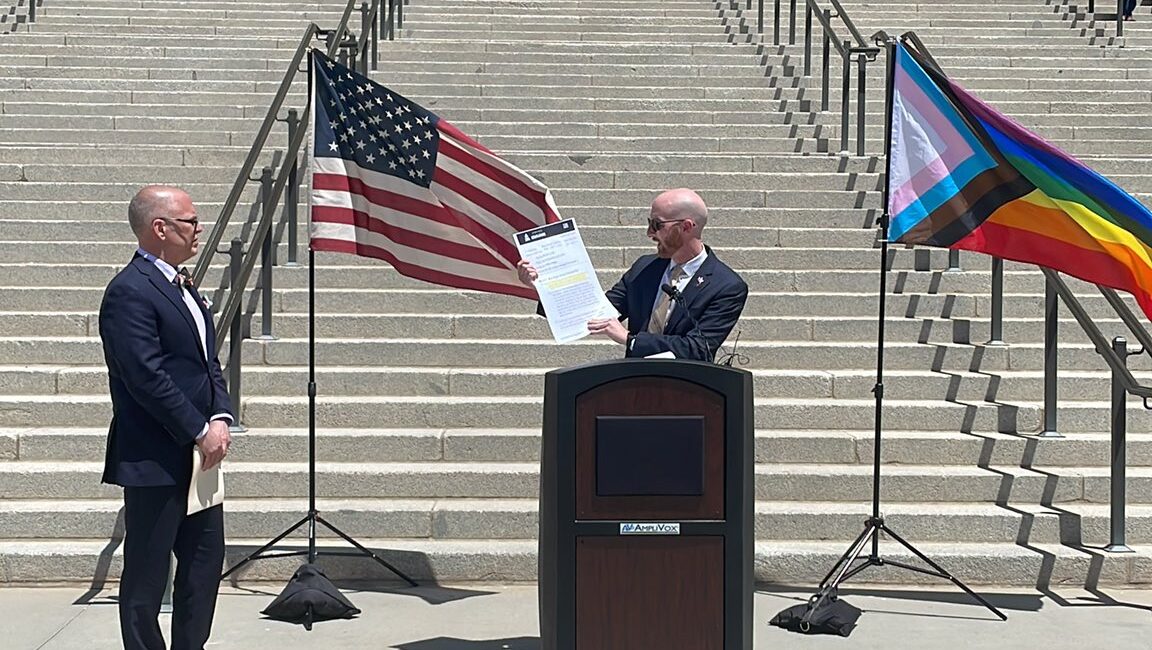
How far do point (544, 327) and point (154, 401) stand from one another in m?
4.15

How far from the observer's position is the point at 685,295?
18.5ft

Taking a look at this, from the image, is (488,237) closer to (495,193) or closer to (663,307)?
(495,193)

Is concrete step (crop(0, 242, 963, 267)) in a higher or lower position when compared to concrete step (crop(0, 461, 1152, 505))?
higher

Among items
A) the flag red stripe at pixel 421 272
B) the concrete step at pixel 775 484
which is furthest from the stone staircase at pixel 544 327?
the flag red stripe at pixel 421 272

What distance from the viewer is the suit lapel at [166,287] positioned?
16.1 feet

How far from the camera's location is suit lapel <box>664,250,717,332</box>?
5.60 metres

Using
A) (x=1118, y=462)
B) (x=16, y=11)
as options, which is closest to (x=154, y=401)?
(x=1118, y=462)

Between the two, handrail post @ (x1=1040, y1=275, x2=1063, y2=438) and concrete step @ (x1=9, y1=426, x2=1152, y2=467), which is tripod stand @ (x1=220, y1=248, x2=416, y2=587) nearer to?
concrete step @ (x1=9, y1=426, x2=1152, y2=467)

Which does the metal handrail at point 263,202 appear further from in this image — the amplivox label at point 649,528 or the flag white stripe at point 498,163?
the amplivox label at point 649,528

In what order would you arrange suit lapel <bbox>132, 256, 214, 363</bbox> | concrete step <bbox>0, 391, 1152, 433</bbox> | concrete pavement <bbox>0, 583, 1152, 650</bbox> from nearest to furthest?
suit lapel <bbox>132, 256, 214, 363</bbox> < concrete pavement <bbox>0, 583, 1152, 650</bbox> < concrete step <bbox>0, 391, 1152, 433</bbox>

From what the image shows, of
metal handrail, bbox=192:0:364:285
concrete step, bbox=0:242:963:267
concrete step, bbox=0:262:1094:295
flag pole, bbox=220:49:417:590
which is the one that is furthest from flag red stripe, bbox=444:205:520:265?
concrete step, bbox=0:242:963:267

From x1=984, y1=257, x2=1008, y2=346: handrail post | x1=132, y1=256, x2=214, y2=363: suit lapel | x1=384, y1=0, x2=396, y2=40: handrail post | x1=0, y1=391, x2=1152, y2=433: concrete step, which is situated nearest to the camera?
x1=132, y1=256, x2=214, y2=363: suit lapel

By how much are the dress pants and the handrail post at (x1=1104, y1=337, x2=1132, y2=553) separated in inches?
172

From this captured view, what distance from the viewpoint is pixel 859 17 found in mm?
15141
